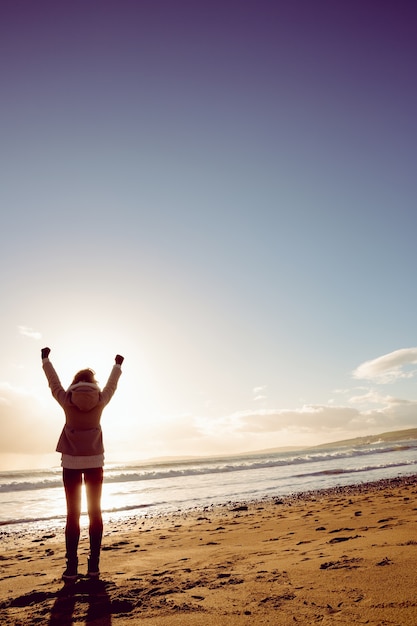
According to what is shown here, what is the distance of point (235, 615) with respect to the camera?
11.5 feet

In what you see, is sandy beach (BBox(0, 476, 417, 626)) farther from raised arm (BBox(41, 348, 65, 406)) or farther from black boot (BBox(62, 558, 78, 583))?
raised arm (BBox(41, 348, 65, 406))

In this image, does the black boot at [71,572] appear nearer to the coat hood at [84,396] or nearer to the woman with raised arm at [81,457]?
the woman with raised arm at [81,457]

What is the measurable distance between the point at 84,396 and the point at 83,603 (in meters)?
2.09

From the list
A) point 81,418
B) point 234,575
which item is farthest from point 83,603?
point 81,418

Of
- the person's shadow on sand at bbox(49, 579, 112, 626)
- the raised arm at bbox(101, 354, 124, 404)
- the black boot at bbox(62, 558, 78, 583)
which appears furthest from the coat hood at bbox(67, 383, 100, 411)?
the person's shadow on sand at bbox(49, 579, 112, 626)

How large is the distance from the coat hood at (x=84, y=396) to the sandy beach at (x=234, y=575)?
1.96m

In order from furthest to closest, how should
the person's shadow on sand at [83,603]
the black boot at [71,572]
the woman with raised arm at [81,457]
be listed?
the woman with raised arm at [81,457] < the black boot at [71,572] < the person's shadow on sand at [83,603]

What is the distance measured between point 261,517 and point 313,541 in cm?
381

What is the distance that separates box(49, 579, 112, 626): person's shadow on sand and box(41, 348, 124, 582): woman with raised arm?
20 cm

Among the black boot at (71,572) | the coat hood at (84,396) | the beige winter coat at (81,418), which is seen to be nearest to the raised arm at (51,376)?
the beige winter coat at (81,418)

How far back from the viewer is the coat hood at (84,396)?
5.03 m

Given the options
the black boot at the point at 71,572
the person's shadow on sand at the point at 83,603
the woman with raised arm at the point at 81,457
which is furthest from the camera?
the woman with raised arm at the point at 81,457

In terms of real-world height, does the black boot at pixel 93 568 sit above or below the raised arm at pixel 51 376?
below

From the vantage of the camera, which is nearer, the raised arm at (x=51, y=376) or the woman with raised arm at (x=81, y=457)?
the woman with raised arm at (x=81, y=457)
